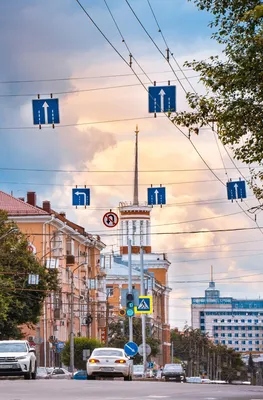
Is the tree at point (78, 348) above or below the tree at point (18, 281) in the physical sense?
below

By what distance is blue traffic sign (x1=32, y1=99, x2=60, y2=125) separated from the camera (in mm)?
37219

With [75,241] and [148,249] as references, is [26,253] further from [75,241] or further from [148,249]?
[148,249]

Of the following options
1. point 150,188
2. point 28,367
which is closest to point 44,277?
point 150,188

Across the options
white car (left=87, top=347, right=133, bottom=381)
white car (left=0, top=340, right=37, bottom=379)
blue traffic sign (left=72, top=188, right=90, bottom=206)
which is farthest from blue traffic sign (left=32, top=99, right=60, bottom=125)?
blue traffic sign (left=72, top=188, right=90, bottom=206)

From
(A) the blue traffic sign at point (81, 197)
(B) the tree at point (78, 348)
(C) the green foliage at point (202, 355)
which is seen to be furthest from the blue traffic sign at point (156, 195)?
(C) the green foliage at point (202, 355)

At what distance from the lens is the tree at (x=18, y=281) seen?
240 ft

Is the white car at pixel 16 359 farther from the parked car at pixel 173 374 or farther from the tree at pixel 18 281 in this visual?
the parked car at pixel 173 374

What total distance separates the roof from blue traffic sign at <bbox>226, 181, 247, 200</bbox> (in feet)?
165

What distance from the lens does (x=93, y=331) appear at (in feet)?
398

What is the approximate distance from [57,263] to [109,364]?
167 feet

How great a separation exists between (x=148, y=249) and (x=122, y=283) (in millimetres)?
21172

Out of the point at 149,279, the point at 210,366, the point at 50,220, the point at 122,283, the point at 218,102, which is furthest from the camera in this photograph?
the point at 210,366

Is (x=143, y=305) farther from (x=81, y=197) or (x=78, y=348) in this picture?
(x=78, y=348)

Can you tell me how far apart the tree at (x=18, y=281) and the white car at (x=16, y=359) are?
28303 mm
